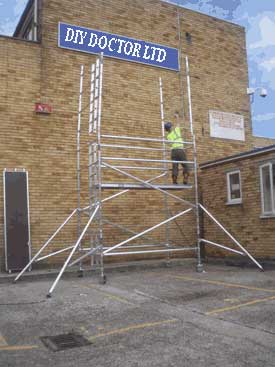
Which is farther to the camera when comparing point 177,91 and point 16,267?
point 177,91

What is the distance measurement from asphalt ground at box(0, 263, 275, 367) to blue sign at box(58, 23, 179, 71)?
6714 mm

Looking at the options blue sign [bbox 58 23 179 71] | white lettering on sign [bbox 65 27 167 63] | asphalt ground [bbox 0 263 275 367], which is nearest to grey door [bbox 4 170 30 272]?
asphalt ground [bbox 0 263 275 367]

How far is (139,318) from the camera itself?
6066 mm

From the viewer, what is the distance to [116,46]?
13.0 metres

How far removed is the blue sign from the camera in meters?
12.3

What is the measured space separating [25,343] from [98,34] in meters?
9.82

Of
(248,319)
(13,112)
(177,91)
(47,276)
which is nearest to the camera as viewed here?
(248,319)

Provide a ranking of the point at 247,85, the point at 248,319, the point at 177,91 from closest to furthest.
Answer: the point at 248,319, the point at 177,91, the point at 247,85

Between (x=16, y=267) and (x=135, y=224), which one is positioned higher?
(x=135, y=224)

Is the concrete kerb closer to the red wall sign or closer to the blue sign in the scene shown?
the red wall sign

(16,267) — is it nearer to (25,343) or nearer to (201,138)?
(25,343)

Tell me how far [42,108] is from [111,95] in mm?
2176

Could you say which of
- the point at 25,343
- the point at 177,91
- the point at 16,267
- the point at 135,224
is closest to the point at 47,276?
the point at 16,267

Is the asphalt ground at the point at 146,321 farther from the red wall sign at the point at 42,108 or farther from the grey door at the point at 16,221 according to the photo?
the red wall sign at the point at 42,108
